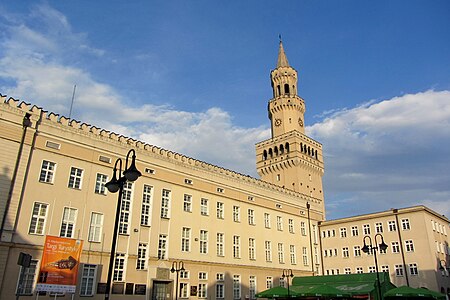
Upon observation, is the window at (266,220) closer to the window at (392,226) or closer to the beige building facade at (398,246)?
the beige building facade at (398,246)

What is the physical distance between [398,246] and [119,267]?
33776mm

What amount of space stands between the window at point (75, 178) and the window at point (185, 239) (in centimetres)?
1102

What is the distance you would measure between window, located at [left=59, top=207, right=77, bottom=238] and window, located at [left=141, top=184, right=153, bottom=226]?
6180 mm

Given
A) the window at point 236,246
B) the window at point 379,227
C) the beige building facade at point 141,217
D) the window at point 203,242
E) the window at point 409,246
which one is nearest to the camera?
the beige building facade at point 141,217

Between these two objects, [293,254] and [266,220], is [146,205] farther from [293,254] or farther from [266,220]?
[293,254]

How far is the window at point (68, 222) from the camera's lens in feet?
95.3

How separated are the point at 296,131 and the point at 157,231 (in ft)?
130

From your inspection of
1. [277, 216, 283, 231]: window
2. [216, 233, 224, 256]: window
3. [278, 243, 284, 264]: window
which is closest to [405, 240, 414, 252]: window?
[278, 243, 284, 264]: window

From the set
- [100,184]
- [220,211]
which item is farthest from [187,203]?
[100,184]

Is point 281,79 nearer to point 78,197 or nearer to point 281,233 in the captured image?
point 281,233

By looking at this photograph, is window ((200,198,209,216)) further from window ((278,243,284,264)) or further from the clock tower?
the clock tower

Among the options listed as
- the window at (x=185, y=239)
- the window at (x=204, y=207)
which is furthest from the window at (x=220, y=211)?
the window at (x=185, y=239)

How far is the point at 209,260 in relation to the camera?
38.2m

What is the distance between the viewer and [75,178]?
1216 inches
